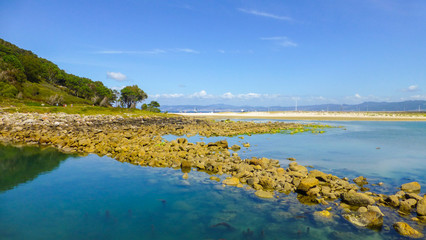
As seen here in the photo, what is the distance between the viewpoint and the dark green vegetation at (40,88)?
226ft

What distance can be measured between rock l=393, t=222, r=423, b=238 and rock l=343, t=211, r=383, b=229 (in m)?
0.53

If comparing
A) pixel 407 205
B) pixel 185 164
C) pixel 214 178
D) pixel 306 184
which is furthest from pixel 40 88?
pixel 407 205

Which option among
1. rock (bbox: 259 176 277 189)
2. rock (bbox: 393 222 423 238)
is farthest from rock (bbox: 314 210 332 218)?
rock (bbox: 259 176 277 189)

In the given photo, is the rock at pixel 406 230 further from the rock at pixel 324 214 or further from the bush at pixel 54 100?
the bush at pixel 54 100

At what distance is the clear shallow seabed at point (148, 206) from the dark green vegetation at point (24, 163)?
0.07 meters

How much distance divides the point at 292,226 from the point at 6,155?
921 inches

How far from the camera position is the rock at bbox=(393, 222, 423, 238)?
8412 millimetres

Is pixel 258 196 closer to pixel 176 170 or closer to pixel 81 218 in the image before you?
pixel 176 170

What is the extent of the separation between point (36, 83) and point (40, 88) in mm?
9221

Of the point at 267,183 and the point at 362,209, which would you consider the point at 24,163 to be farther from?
the point at 362,209

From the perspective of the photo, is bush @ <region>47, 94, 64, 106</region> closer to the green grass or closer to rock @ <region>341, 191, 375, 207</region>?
the green grass

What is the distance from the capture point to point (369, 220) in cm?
911

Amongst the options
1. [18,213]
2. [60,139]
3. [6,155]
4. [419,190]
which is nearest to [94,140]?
[60,139]

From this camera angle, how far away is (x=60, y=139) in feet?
83.5
